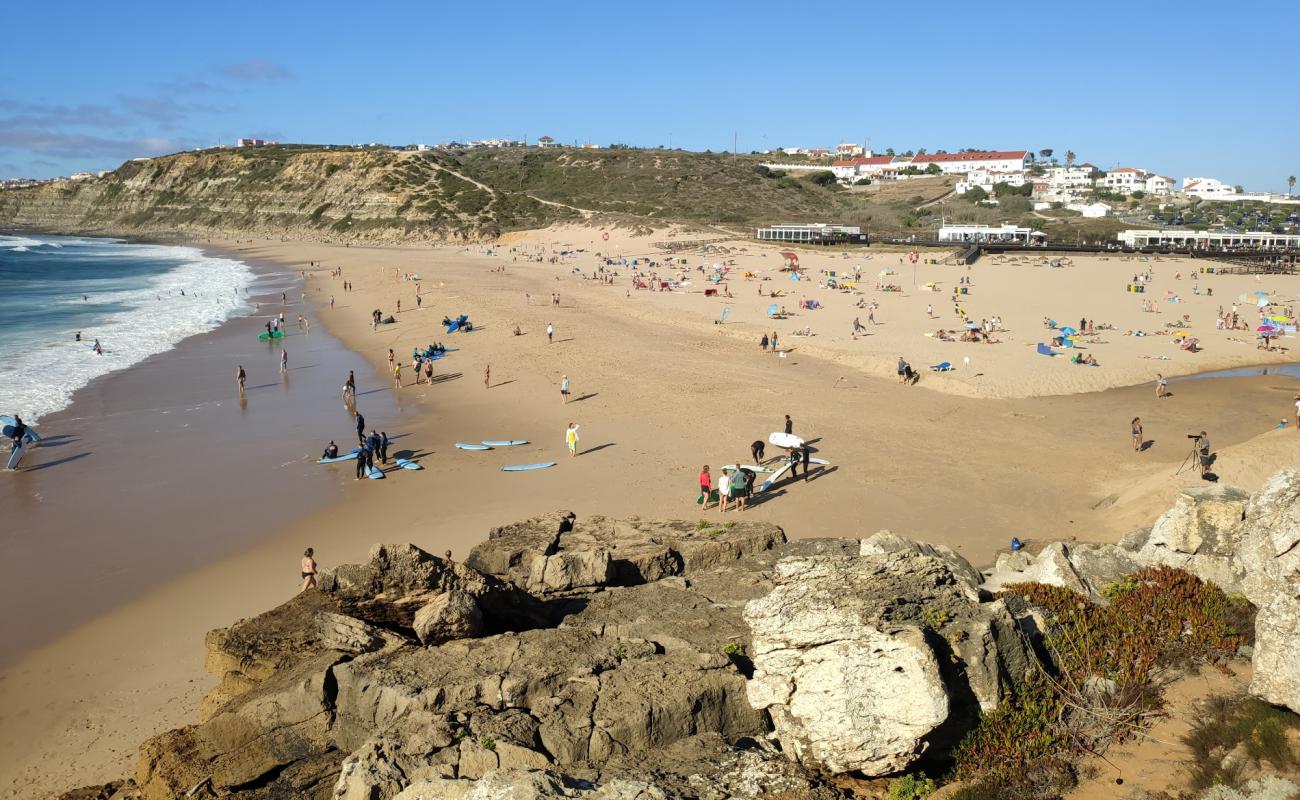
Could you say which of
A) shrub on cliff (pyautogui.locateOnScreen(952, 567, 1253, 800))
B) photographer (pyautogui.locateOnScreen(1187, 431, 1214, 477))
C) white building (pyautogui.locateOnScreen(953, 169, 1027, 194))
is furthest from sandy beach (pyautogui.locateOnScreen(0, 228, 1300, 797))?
white building (pyautogui.locateOnScreen(953, 169, 1027, 194))

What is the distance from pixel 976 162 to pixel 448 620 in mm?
154271

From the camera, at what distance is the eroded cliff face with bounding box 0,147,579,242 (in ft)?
296

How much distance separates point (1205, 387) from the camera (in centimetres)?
2672

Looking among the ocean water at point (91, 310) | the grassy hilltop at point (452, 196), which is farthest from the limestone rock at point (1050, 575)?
the grassy hilltop at point (452, 196)

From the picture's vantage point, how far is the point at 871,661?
237 inches

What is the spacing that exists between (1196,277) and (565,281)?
39.8m

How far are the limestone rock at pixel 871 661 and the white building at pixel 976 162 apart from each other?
473 ft

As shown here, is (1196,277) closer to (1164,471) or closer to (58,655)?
(1164,471)

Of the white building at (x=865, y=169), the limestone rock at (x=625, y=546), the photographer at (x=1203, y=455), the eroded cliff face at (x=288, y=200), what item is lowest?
the limestone rock at (x=625, y=546)

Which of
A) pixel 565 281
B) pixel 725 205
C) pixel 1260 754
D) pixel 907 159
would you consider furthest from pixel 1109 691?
pixel 907 159

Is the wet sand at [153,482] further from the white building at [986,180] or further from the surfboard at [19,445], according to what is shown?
the white building at [986,180]

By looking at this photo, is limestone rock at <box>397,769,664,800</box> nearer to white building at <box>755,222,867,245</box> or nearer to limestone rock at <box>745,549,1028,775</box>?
limestone rock at <box>745,549,1028,775</box>

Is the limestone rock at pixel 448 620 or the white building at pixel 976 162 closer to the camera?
the limestone rock at pixel 448 620

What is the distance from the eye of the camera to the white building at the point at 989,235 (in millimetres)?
70000
